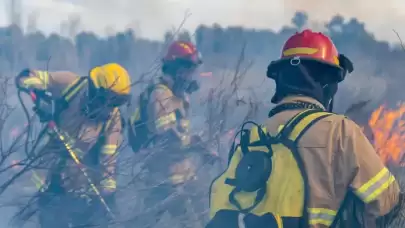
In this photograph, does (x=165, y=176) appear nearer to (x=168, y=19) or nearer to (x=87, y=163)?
(x=87, y=163)

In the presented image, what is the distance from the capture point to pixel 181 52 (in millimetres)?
4832

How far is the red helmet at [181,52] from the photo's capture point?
4824 mm

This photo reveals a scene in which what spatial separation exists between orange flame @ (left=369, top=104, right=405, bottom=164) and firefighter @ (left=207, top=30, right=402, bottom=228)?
7.12 ft

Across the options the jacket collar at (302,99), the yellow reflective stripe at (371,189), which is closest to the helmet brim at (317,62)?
the jacket collar at (302,99)

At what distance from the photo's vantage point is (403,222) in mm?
3250

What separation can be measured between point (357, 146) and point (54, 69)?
10.1ft

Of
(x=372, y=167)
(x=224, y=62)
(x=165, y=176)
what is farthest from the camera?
(x=224, y=62)

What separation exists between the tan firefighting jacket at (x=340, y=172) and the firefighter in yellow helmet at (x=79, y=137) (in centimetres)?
172

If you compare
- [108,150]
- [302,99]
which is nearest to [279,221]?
[302,99]

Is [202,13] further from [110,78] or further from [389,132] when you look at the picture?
[389,132]

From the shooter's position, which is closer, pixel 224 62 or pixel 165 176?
pixel 165 176

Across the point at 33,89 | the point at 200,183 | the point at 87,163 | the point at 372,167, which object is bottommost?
the point at 200,183

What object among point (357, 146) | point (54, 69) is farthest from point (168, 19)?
point (357, 146)

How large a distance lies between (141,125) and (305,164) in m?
2.54
